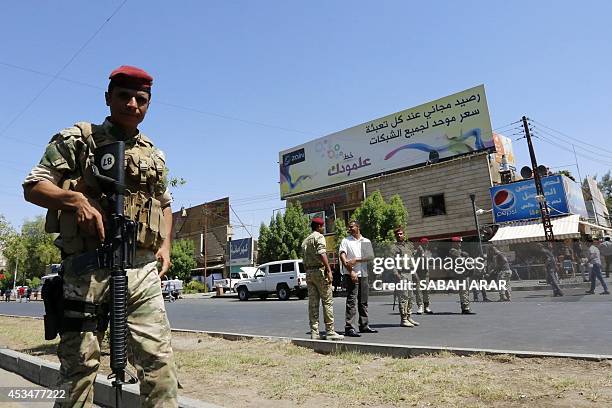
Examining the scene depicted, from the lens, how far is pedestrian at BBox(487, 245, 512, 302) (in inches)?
435

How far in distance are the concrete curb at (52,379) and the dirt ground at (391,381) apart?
435 mm

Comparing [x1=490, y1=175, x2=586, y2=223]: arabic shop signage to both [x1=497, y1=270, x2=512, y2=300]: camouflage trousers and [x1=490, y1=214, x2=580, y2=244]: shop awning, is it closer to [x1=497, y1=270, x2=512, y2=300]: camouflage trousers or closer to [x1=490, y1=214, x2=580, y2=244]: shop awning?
[x1=490, y1=214, x2=580, y2=244]: shop awning

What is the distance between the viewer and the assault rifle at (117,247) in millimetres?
2137

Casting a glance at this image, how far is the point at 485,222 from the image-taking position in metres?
25.5

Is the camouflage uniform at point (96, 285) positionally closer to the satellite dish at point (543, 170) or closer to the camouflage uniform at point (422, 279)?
the camouflage uniform at point (422, 279)

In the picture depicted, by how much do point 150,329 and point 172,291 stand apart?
27.6 metres

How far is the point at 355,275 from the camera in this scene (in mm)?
7102

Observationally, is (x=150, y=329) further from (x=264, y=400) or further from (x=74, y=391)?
(x=264, y=400)

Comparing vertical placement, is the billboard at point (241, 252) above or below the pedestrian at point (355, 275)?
above

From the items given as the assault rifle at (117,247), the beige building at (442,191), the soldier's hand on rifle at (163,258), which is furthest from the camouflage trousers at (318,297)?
the beige building at (442,191)

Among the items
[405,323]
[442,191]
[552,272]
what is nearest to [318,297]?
[405,323]

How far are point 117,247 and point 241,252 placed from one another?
37.4 m

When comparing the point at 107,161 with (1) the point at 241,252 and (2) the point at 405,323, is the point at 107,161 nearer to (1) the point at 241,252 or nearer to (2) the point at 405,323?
(2) the point at 405,323

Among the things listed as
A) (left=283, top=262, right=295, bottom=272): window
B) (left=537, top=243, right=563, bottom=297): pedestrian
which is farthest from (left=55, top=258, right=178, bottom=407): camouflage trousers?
(left=283, top=262, right=295, bottom=272): window
